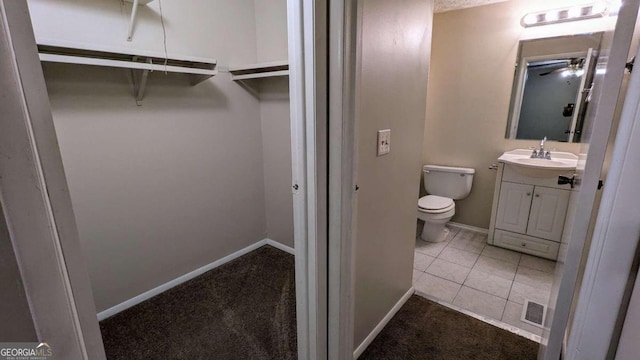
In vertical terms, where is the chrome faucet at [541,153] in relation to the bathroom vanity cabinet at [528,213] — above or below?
above

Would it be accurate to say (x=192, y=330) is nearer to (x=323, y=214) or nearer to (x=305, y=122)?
(x=323, y=214)

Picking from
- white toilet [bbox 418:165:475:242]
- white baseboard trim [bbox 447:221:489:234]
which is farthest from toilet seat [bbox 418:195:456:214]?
white baseboard trim [bbox 447:221:489:234]

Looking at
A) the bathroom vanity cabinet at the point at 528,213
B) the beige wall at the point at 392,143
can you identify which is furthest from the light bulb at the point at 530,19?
the beige wall at the point at 392,143

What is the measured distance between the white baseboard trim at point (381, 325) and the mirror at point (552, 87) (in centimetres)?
189

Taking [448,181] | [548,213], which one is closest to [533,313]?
[548,213]

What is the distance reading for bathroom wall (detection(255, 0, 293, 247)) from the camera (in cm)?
232

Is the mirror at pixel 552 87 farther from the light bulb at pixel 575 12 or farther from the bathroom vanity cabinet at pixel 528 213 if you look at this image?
the bathroom vanity cabinet at pixel 528 213

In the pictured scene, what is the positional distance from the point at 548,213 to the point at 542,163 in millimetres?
462

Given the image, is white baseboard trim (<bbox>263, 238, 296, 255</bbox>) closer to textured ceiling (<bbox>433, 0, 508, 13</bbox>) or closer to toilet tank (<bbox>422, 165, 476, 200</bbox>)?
toilet tank (<bbox>422, 165, 476, 200</bbox>)

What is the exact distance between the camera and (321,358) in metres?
1.34

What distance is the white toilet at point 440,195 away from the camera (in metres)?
2.65

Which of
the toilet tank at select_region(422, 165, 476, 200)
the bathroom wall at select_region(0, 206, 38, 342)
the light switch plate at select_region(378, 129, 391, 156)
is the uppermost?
the light switch plate at select_region(378, 129, 391, 156)

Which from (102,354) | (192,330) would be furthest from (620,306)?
(192,330)

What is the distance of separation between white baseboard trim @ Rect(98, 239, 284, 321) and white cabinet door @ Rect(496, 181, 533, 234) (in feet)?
6.52
